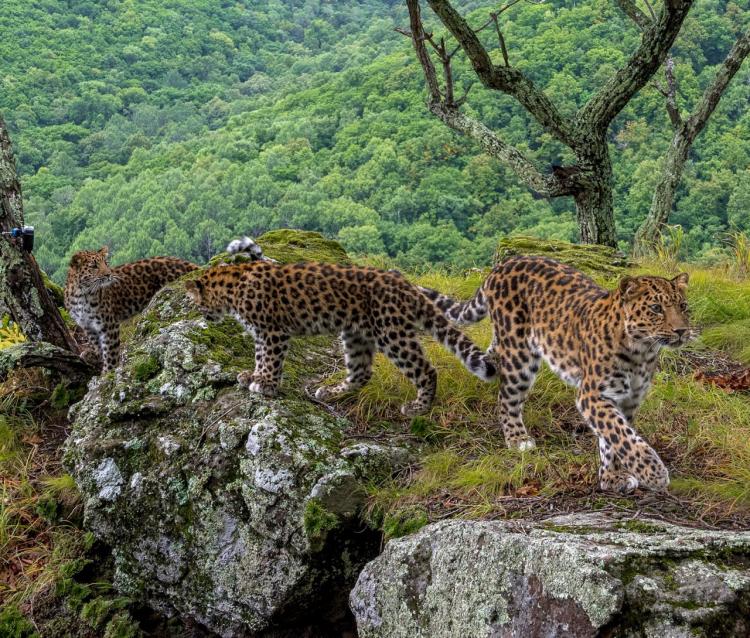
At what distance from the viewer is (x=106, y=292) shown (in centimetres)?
1012

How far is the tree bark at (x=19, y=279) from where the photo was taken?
30.9 ft

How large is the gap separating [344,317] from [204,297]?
5.09 ft

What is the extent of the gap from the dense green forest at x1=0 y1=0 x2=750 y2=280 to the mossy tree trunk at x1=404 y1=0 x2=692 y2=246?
A: 5.08 m

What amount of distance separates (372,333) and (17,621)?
396cm

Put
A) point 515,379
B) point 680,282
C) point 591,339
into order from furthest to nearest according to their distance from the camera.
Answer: point 515,379, point 591,339, point 680,282

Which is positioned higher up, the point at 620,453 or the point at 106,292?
the point at 106,292

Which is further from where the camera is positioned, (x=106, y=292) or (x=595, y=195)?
(x=595, y=195)

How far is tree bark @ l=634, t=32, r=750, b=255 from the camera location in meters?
14.7

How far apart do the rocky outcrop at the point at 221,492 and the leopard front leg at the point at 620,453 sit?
1657mm

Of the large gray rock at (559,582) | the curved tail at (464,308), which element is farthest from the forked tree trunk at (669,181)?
the large gray rock at (559,582)

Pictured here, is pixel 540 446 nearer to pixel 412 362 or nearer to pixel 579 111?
pixel 412 362

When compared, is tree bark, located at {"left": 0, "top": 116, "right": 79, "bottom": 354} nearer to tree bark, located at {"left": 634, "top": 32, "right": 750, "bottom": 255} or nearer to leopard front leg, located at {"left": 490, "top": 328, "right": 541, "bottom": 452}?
leopard front leg, located at {"left": 490, "top": 328, "right": 541, "bottom": 452}

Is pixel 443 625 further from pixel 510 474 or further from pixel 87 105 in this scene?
pixel 87 105

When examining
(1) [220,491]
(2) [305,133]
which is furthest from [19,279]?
(2) [305,133]
